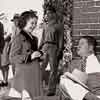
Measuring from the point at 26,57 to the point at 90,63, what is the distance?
0.79m

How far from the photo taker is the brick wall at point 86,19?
3.26 m

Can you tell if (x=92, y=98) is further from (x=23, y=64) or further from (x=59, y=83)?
(x=23, y=64)

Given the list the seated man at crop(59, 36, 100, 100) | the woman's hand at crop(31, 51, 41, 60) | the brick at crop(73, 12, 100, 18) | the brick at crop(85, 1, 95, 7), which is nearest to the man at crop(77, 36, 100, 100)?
the seated man at crop(59, 36, 100, 100)

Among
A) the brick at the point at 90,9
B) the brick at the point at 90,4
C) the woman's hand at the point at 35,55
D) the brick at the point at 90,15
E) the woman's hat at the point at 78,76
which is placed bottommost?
the woman's hat at the point at 78,76

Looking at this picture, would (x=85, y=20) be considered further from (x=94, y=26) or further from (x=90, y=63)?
(x=90, y=63)

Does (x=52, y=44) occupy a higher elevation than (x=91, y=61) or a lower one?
higher

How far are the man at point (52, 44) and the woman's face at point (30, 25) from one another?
181 mm

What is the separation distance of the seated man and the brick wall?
2.8 inches

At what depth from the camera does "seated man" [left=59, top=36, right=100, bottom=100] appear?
314 cm

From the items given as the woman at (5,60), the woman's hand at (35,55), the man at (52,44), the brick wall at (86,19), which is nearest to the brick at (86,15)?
the brick wall at (86,19)

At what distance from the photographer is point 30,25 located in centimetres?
348

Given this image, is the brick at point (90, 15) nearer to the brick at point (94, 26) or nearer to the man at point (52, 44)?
the brick at point (94, 26)

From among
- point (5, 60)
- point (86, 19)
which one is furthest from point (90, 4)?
point (5, 60)

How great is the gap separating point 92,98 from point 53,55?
714 mm
